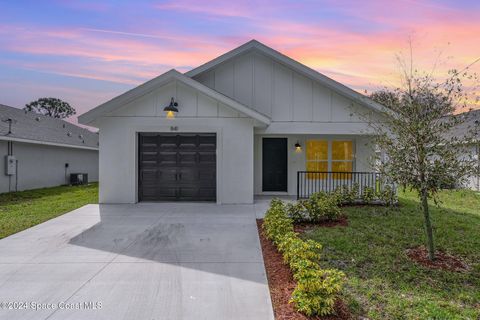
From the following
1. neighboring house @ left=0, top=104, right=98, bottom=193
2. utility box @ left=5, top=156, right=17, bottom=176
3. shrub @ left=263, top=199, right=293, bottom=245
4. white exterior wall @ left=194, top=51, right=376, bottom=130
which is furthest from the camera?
neighboring house @ left=0, top=104, right=98, bottom=193

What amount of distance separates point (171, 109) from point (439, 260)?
7355 millimetres

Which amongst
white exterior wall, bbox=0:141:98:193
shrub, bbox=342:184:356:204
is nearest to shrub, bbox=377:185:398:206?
shrub, bbox=342:184:356:204

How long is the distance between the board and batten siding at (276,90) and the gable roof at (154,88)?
5.54 feet

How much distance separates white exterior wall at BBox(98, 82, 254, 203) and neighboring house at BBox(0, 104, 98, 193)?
746cm

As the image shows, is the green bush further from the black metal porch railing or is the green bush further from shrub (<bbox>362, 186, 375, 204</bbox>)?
the black metal porch railing

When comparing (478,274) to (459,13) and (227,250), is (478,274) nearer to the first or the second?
(227,250)

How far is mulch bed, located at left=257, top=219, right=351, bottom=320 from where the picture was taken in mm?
3256

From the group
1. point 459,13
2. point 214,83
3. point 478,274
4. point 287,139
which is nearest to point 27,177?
point 214,83

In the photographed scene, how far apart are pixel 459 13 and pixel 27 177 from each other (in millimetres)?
18820

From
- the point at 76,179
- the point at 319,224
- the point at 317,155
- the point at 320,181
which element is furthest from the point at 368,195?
the point at 76,179

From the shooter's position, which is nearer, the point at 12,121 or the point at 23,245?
→ the point at 23,245

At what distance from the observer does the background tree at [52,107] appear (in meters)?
60.3

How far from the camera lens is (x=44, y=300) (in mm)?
3613

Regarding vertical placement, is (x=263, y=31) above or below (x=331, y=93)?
above
